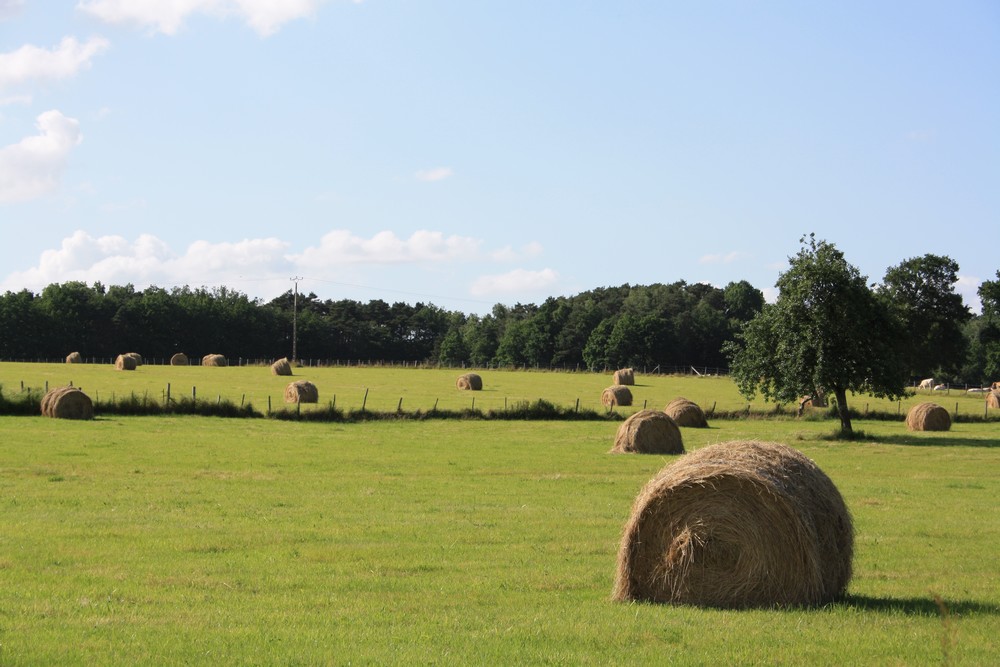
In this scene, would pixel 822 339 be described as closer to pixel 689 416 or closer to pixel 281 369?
pixel 689 416

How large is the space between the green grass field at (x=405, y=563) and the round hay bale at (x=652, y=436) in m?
0.89

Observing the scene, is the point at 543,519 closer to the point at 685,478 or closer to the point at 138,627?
the point at 685,478

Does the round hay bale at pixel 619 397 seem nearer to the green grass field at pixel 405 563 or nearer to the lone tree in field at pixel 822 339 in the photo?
the lone tree in field at pixel 822 339

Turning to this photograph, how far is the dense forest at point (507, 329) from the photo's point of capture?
10238 centimetres

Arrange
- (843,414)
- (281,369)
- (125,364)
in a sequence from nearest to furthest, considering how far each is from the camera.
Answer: (843,414) → (281,369) → (125,364)

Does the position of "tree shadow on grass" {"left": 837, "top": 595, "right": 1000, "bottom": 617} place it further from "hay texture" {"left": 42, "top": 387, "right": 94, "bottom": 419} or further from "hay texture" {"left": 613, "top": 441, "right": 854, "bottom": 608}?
"hay texture" {"left": 42, "top": 387, "right": 94, "bottom": 419}

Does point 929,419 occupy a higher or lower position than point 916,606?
higher

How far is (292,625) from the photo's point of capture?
1099cm

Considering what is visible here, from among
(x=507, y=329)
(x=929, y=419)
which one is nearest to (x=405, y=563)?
(x=929, y=419)

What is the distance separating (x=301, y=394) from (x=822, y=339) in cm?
2796

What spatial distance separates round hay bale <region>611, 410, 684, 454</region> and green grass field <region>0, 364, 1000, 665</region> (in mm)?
888

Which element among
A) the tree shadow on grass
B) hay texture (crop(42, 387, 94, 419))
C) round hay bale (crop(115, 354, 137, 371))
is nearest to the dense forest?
round hay bale (crop(115, 354, 137, 371))

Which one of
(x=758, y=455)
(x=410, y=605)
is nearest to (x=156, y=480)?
(x=410, y=605)

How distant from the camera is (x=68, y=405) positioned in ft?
137
